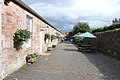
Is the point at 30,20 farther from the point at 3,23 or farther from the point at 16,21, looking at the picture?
the point at 3,23

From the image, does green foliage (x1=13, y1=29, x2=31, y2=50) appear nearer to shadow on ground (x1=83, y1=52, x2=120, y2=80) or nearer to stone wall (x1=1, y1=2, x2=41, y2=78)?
stone wall (x1=1, y1=2, x2=41, y2=78)

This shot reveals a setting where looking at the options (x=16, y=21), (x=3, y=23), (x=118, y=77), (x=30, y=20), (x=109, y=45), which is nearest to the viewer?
(x=3, y=23)

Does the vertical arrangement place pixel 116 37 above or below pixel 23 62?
above

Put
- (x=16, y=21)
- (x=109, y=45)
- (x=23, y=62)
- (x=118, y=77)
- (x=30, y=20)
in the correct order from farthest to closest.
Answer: (x=109, y=45) → (x=30, y=20) → (x=23, y=62) → (x=16, y=21) → (x=118, y=77)

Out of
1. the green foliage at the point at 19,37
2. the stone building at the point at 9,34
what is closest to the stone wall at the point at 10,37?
the stone building at the point at 9,34

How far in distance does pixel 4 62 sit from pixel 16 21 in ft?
8.11

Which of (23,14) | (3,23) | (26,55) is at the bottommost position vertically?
(26,55)

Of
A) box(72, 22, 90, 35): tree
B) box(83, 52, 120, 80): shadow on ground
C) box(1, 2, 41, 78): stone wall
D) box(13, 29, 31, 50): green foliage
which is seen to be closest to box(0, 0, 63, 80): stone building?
box(1, 2, 41, 78): stone wall

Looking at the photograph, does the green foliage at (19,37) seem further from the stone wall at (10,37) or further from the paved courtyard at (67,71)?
the paved courtyard at (67,71)

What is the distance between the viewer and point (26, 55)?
1170cm

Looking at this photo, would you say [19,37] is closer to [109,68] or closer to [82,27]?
[109,68]

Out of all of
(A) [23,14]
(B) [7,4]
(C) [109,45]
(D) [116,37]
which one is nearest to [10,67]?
(B) [7,4]

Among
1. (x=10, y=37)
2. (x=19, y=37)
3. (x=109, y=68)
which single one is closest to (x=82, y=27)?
(x=109, y=68)

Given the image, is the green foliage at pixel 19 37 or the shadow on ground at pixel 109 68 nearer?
the shadow on ground at pixel 109 68
